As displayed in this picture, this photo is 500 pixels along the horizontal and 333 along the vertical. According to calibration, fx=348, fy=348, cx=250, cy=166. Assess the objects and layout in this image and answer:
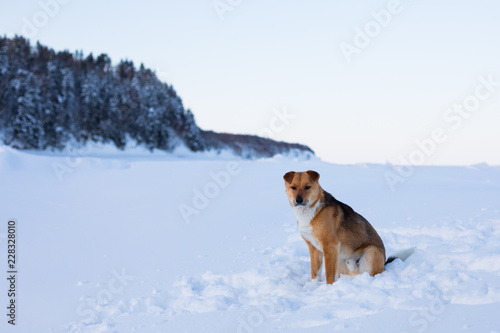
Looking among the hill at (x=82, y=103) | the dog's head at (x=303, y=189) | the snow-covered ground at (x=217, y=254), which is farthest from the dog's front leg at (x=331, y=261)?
the hill at (x=82, y=103)

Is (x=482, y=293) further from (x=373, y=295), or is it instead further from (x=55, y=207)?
(x=55, y=207)

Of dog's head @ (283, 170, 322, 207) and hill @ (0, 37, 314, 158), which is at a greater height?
hill @ (0, 37, 314, 158)

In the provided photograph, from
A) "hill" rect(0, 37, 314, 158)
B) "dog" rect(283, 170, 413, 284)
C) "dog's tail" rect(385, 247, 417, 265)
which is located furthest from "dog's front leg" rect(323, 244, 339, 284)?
"hill" rect(0, 37, 314, 158)

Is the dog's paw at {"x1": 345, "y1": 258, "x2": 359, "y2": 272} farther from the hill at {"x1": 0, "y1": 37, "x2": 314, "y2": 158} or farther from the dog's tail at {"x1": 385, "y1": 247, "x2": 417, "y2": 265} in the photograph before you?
the hill at {"x1": 0, "y1": 37, "x2": 314, "y2": 158}

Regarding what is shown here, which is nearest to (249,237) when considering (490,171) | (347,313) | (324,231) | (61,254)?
(324,231)

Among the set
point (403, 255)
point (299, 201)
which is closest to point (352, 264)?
point (403, 255)

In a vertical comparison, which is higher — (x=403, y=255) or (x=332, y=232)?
(x=332, y=232)

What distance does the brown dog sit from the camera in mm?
4195

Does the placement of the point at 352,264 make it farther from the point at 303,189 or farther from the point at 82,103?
the point at 82,103

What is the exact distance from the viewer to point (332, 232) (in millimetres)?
4227

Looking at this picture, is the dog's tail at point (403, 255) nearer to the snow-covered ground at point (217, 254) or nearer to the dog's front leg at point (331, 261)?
the snow-covered ground at point (217, 254)

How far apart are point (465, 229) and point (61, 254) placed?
709 cm

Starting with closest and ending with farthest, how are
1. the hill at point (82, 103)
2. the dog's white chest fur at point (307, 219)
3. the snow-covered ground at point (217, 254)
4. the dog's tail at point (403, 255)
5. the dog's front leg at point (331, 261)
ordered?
the snow-covered ground at point (217, 254), the dog's front leg at point (331, 261), the dog's white chest fur at point (307, 219), the dog's tail at point (403, 255), the hill at point (82, 103)

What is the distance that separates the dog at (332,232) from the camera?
4195mm
